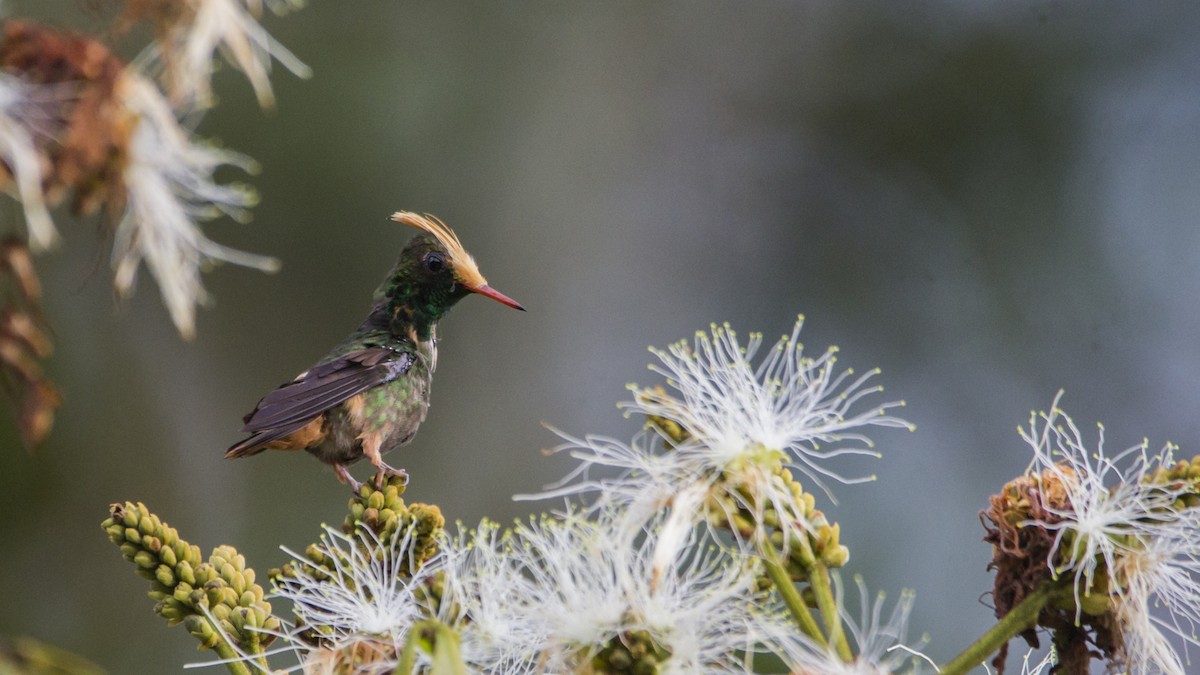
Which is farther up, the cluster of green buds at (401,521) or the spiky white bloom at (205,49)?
the spiky white bloom at (205,49)

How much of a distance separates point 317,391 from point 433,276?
0.33 m

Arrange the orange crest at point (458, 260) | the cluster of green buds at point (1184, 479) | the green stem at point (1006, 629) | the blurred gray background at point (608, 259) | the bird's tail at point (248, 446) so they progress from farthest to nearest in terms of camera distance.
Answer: the blurred gray background at point (608, 259), the orange crest at point (458, 260), the bird's tail at point (248, 446), the cluster of green buds at point (1184, 479), the green stem at point (1006, 629)

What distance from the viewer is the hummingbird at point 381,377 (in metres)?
2.28

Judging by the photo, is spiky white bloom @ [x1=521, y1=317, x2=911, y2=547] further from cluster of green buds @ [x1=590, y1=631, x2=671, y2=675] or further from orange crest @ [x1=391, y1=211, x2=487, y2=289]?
orange crest @ [x1=391, y1=211, x2=487, y2=289]

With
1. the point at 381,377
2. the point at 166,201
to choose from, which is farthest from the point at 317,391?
the point at 166,201

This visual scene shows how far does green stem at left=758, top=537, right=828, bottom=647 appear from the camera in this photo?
3.63ft

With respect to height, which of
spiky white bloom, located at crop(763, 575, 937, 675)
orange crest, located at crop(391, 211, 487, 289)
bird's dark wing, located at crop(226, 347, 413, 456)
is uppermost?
orange crest, located at crop(391, 211, 487, 289)

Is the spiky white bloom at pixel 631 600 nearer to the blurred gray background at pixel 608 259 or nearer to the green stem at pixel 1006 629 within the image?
the green stem at pixel 1006 629

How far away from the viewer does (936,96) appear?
20.6 feet

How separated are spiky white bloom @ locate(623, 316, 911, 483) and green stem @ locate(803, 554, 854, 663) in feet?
0.37

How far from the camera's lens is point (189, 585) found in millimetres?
1258

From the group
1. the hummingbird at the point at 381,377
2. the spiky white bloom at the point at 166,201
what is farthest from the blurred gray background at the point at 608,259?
the spiky white bloom at the point at 166,201

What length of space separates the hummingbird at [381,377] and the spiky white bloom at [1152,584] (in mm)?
1205

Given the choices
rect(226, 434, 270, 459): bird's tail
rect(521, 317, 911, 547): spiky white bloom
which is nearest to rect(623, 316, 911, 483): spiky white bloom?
rect(521, 317, 911, 547): spiky white bloom
